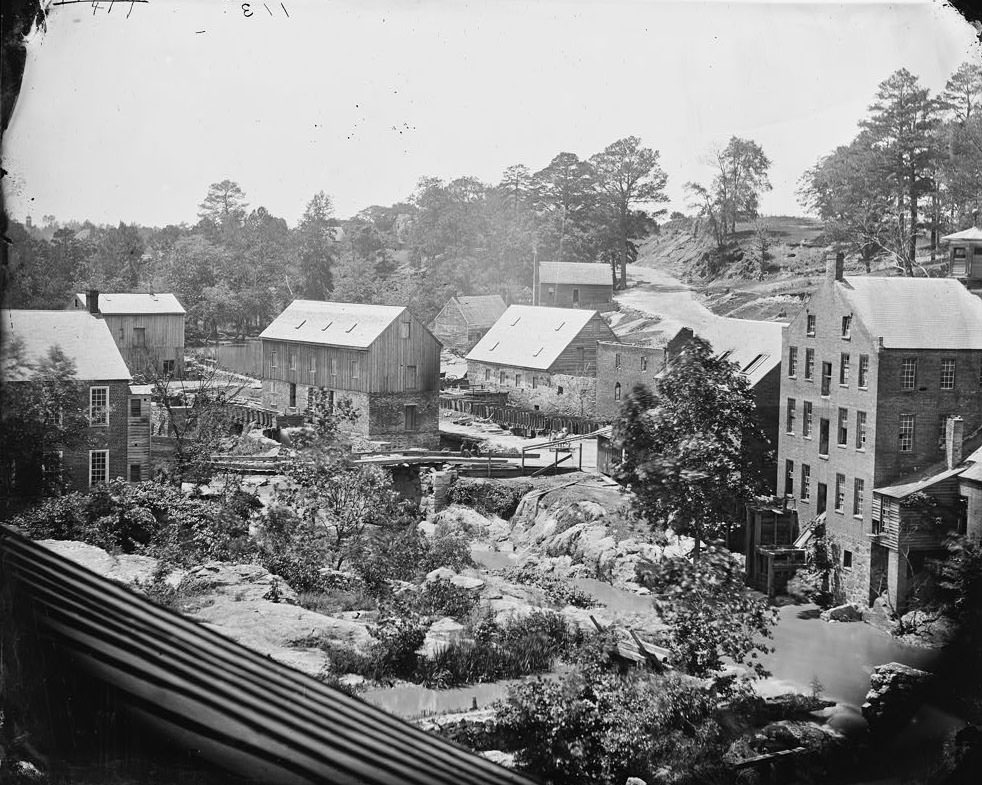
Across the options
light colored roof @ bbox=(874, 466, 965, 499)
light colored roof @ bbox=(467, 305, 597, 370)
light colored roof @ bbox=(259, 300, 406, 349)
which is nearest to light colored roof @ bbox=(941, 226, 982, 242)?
light colored roof @ bbox=(874, 466, 965, 499)

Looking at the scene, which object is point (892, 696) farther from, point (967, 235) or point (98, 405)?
point (98, 405)

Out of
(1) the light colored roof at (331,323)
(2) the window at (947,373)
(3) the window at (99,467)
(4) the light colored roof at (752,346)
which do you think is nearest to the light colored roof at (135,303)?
(1) the light colored roof at (331,323)

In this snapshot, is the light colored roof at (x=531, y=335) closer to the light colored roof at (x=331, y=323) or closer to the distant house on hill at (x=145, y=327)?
the light colored roof at (x=331, y=323)

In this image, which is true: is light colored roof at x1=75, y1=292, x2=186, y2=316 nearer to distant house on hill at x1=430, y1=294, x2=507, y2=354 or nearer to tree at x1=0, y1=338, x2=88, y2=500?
tree at x1=0, y1=338, x2=88, y2=500

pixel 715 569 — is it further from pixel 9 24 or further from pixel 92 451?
pixel 9 24

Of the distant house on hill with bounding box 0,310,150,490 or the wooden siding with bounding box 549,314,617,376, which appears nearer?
the distant house on hill with bounding box 0,310,150,490

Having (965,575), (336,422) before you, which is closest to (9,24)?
(336,422)

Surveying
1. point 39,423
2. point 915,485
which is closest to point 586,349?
point 915,485
